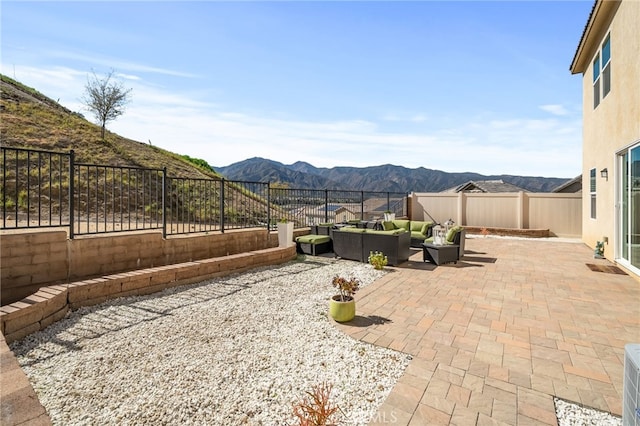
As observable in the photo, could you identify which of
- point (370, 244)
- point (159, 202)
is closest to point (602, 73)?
point (370, 244)

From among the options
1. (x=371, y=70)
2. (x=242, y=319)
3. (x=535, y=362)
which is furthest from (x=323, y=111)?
(x=535, y=362)

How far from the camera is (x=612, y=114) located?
6766 millimetres

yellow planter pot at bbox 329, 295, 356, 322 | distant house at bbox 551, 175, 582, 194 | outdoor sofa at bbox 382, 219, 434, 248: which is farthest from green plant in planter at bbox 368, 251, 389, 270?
distant house at bbox 551, 175, 582, 194

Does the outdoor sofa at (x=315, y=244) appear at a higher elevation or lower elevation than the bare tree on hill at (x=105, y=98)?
lower

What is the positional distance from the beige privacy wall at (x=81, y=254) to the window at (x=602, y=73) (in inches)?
398

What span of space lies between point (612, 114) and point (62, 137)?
722 inches

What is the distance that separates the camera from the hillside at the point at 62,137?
11044 mm

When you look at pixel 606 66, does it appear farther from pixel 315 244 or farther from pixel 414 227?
pixel 315 244

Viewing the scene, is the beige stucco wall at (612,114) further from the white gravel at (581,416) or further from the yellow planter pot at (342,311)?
the yellow planter pot at (342,311)

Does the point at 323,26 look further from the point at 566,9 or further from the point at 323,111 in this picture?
the point at 323,111

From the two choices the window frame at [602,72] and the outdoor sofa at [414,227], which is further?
the outdoor sofa at [414,227]

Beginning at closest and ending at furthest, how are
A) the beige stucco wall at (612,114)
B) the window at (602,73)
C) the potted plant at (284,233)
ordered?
the beige stucco wall at (612,114)
the window at (602,73)
the potted plant at (284,233)

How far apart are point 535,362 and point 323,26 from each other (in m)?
8.27

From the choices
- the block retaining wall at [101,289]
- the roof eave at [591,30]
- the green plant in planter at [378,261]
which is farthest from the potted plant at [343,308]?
the roof eave at [591,30]
